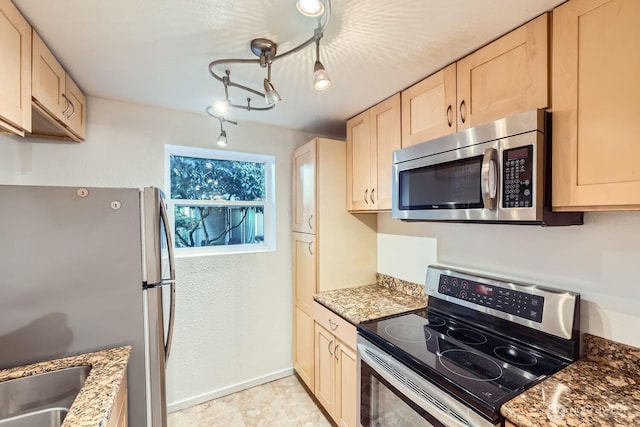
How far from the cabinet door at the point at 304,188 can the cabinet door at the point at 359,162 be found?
0.92 ft

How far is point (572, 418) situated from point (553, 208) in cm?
68

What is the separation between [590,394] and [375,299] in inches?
46.8

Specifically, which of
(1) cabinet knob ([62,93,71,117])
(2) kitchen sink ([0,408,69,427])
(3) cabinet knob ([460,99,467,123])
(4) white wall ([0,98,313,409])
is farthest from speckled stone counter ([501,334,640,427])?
(1) cabinet knob ([62,93,71,117])

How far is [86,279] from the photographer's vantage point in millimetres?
1295

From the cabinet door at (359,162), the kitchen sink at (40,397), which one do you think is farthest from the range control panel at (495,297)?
the kitchen sink at (40,397)

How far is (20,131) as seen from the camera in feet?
3.71

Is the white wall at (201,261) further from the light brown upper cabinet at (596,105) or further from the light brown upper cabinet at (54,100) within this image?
the light brown upper cabinet at (596,105)

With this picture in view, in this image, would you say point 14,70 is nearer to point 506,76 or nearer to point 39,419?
point 39,419

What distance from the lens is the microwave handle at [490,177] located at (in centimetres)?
115

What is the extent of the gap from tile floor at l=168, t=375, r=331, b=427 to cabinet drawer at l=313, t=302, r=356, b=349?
0.69 m

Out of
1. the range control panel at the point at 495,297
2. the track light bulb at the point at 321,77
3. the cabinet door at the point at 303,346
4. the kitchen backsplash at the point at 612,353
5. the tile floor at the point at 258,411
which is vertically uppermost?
the track light bulb at the point at 321,77

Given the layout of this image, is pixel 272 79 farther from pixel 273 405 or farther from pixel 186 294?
pixel 273 405

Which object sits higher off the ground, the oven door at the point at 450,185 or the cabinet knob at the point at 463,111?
the cabinet knob at the point at 463,111

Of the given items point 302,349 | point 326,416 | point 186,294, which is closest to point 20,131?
point 186,294
